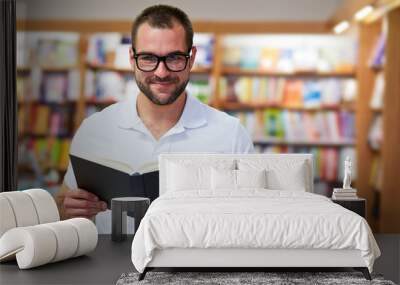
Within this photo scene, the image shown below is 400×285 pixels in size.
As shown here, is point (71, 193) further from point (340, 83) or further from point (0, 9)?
point (340, 83)

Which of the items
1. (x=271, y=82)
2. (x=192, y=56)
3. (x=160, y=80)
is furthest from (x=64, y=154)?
(x=271, y=82)

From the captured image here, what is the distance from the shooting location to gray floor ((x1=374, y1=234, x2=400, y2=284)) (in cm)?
474

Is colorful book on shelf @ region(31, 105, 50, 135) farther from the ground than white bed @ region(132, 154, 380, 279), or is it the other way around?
colorful book on shelf @ region(31, 105, 50, 135)

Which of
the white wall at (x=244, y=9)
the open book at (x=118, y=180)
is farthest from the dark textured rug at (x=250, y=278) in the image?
the white wall at (x=244, y=9)

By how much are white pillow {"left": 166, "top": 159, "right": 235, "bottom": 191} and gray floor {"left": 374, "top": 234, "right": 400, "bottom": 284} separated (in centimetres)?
141

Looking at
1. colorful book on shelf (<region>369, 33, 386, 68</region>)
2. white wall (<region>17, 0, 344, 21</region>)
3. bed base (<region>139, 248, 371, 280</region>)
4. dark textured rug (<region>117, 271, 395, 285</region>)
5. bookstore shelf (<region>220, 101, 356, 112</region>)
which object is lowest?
dark textured rug (<region>117, 271, 395, 285</region>)

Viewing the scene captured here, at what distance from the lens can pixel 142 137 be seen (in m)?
6.60

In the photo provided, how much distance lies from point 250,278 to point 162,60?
2.59 metres

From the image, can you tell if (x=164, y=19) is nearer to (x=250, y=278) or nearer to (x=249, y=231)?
(x=249, y=231)

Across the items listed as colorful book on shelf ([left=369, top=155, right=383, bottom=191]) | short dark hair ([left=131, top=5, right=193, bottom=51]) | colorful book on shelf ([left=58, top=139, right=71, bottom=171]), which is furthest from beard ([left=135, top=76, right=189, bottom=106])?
colorful book on shelf ([left=369, top=155, right=383, bottom=191])

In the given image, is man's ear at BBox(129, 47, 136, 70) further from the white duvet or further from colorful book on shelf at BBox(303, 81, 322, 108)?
the white duvet

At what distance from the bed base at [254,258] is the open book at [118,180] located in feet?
6.79

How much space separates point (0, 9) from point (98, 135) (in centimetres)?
141

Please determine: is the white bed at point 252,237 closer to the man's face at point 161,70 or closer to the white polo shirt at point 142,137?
the white polo shirt at point 142,137
